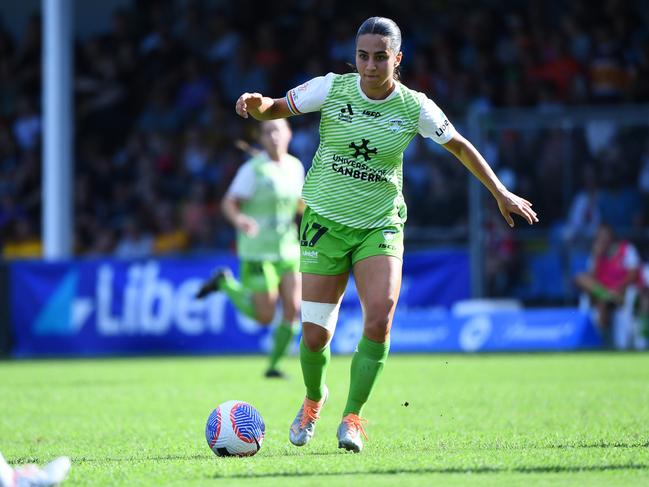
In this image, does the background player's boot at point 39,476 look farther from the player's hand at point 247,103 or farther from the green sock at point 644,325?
the green sock at point 644,325

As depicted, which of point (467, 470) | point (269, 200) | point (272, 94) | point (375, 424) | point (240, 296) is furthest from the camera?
point (272, 94)

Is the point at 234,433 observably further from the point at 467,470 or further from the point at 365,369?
the point at 467,470

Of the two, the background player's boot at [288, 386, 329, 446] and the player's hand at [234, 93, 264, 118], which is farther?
the background player's boot at [288, 386, 329, 446]

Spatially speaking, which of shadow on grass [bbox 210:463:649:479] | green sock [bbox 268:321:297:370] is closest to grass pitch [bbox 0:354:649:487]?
shadow on grass [bbox 210:463:649:479]

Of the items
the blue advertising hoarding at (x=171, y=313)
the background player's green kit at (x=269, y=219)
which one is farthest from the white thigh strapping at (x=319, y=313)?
the blue advertising hoarding at (x=171, y=313)

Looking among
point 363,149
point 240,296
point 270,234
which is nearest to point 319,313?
point 363,149

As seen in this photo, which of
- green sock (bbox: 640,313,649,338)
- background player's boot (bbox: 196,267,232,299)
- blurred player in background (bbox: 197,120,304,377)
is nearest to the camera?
blurred player in background (bbox: 197,120,304,377)

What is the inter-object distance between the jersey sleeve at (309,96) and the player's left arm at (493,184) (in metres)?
0.76

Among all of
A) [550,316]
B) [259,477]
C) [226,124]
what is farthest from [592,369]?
[226,124]

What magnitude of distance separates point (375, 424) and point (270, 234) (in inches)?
185

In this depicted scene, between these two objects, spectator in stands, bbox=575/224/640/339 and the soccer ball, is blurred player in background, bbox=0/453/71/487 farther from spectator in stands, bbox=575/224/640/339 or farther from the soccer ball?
spectator in stands, bbox=575/224/640/339

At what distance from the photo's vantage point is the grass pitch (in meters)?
5.84

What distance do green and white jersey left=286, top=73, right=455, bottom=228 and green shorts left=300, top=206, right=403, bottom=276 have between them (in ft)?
0.18

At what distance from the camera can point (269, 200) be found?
1294 cm
